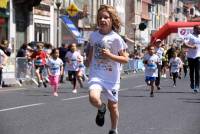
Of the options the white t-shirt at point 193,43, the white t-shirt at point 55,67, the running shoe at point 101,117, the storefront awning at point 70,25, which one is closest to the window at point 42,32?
the storefront awning at point 70,25

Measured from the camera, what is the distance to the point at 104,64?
Answer: 9000mm

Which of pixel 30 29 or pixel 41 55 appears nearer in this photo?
pixel 41 55

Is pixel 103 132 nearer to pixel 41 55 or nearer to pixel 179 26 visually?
pixel 41 55

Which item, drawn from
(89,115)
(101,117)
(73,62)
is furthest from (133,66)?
(101,117)

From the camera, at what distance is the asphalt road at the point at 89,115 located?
425 inches

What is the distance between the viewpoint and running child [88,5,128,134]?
8906 mm

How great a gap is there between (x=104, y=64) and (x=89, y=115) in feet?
14.1

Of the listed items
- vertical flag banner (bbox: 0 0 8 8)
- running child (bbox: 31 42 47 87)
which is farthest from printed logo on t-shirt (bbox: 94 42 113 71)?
vertical flag banner (bbox: 0 0 8 8)

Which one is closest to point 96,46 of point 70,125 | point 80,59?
point 70,125

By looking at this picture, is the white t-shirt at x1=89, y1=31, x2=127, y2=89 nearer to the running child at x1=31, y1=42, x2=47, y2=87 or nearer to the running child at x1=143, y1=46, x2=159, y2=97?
the running child at x1=143, y1=46, x2=159, y2=97

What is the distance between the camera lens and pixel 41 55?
27.5 meters

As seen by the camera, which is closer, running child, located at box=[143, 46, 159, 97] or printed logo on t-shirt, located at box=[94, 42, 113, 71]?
printed logo on t-shirt, located at box=[94, 42, 113, 71]

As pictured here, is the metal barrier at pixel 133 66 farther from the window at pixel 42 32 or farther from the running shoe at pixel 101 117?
the running shoe at pixel 101 117

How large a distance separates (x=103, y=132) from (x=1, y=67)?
46.2 ft
